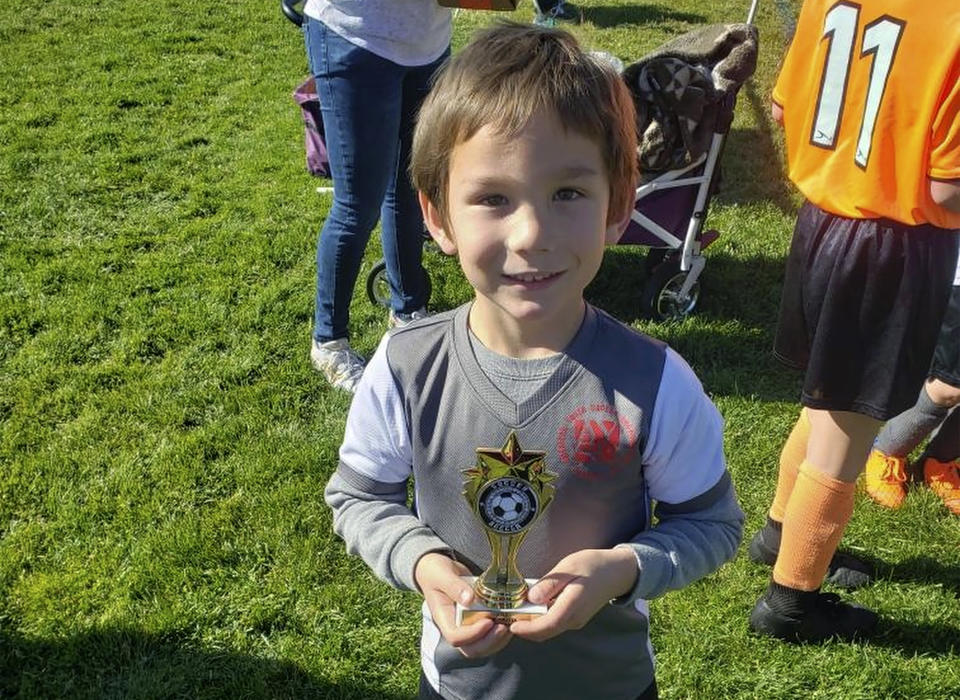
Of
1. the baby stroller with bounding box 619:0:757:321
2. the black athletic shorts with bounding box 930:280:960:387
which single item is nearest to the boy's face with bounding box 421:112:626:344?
the black athletic shorts with bounding box 930:280:960:387

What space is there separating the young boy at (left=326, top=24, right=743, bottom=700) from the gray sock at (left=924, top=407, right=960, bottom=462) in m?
2.10

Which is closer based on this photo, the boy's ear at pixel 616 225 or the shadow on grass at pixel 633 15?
the boy's ear at pixel 616 225

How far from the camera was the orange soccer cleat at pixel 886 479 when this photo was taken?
10.1ft

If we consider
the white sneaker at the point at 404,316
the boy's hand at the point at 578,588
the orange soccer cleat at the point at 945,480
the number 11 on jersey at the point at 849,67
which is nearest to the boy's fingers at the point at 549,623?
the boy's hand at the point at 578,588

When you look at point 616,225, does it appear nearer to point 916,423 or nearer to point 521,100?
point 521,100

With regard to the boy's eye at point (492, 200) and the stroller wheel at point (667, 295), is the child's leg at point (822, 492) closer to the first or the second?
the boy's eye at point (492, 200)

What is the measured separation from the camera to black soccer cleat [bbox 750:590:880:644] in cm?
254

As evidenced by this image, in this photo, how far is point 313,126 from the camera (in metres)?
4.29

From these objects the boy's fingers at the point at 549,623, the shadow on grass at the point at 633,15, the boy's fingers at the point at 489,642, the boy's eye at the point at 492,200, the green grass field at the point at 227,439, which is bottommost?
the green grass field at the point at 227,439

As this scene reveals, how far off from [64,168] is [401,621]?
4212 millimetres

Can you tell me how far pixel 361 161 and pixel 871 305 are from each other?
1783mm

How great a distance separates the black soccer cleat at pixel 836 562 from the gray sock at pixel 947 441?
62 centimetres

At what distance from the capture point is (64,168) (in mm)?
5598

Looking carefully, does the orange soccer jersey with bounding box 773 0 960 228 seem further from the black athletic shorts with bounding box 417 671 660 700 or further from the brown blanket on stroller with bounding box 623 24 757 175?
the brown blanket on stroller with bounding box 623 24 757 175
